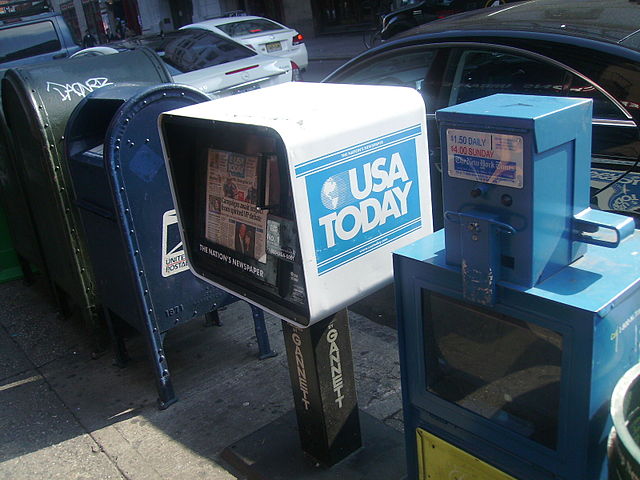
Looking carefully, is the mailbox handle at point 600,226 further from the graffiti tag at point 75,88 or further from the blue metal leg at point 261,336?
the graffiti tag at point 75,88

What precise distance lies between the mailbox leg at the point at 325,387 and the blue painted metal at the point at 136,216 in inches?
40.9

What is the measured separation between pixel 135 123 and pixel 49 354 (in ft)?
6.33

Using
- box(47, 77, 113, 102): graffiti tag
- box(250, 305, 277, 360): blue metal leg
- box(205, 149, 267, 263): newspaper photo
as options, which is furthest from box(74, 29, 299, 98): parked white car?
box(205, 149, 267, 263): newspaper photo

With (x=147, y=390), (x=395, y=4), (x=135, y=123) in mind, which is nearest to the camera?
(x=135, y=123)

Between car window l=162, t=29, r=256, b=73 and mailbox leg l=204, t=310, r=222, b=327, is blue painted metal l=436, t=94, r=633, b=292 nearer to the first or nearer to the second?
mailbox leg l=204, t=310, r=222, b=327

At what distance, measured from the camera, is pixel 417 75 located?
434 centimetres

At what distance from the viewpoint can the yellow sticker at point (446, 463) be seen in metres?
2.04

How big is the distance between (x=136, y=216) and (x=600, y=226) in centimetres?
234

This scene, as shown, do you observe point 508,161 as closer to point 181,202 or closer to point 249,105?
point 249,105

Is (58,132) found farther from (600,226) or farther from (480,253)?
(600,226)

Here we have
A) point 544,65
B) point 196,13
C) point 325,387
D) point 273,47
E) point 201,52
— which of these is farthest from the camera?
point 196,13

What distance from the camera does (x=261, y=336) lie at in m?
3.92

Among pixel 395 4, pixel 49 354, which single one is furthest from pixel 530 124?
pixel 395 4

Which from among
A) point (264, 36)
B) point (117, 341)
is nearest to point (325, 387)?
point (117, 341)
